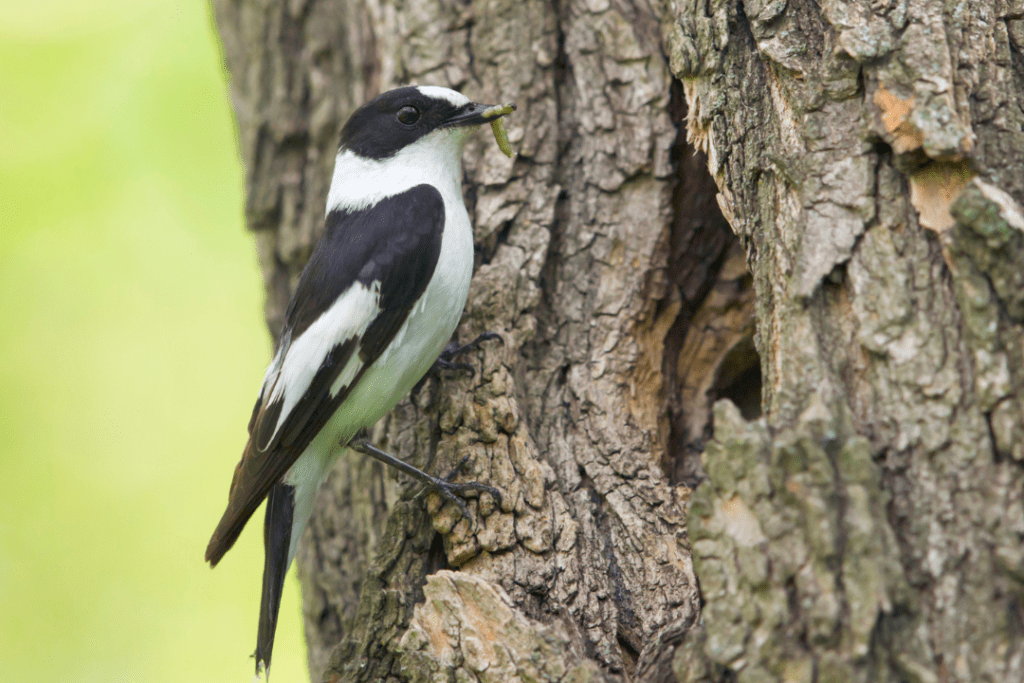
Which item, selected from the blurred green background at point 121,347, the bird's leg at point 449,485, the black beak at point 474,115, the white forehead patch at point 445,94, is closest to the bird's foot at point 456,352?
the bird's leg at point 449,485

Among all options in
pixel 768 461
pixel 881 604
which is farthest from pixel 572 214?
pixel 881 604

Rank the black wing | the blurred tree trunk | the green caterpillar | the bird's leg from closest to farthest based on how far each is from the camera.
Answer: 1. the blurred tree trunk
2. the bird's leg
3. the black wing
4. the green caterpillar

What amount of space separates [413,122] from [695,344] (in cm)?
148

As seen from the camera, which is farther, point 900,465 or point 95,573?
point 95,573

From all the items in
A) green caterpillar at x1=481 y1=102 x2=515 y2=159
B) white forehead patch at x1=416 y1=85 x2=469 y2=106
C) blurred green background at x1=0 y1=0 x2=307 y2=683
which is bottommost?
blurred green background at x1=0 y1=0 x2=307 y2=683

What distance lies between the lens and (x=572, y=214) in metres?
3.19

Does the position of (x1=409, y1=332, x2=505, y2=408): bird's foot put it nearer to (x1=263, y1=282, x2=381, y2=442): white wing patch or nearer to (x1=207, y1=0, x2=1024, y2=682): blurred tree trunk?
(x1=207, y1=0, x2=1024, y2=682): blurred tree trunk

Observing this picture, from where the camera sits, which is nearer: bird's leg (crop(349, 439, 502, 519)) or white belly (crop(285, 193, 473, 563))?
bird's leg (crop(349, 439, 502, 519))

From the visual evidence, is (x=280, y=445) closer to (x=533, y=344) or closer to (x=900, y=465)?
(x=533, y=344)

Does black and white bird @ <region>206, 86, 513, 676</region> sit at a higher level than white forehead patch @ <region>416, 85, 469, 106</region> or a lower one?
lower

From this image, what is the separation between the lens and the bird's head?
320 cm

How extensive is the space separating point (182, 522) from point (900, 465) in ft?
17.1

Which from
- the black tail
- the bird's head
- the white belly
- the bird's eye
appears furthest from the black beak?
the black tail

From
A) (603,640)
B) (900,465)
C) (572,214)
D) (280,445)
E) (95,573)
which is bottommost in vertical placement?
(95,573)
